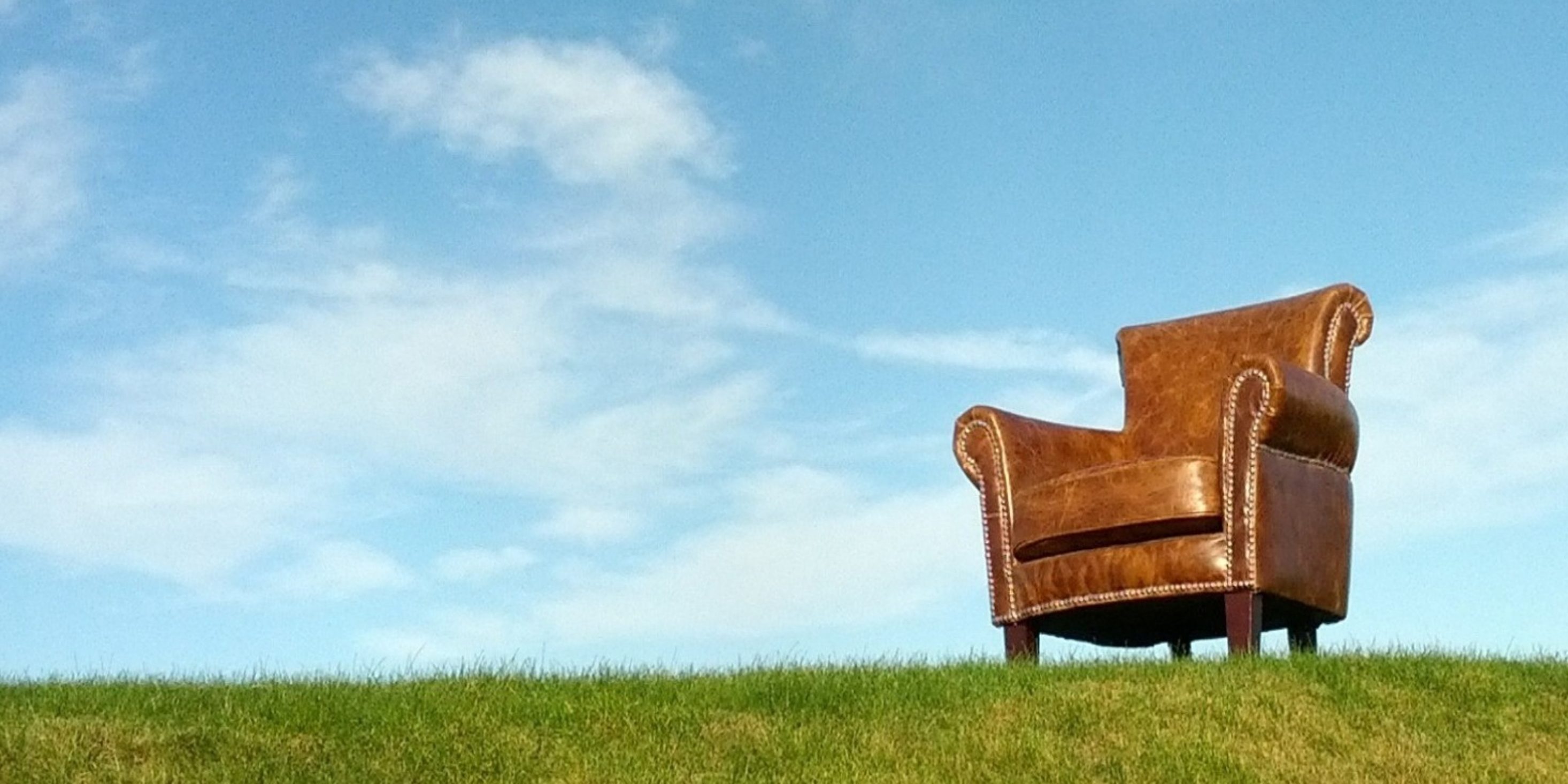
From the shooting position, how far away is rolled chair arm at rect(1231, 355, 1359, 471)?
319 inches

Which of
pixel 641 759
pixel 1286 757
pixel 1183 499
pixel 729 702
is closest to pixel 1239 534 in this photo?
pixel 1183 499

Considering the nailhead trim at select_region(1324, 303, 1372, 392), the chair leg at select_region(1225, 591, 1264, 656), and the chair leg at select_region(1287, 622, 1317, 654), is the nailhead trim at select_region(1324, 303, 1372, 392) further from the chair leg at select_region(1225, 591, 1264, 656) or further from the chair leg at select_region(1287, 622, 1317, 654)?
the chair leg at select_region(1225, 591, 1264, 656)

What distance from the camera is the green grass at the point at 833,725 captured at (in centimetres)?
615

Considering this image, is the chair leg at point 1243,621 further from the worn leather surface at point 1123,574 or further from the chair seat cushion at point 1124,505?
the chair seat cushion at point 1124,505

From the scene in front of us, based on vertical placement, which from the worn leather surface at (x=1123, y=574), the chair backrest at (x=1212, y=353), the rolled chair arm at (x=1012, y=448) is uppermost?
the chair backrest at (x=1212, y=353)

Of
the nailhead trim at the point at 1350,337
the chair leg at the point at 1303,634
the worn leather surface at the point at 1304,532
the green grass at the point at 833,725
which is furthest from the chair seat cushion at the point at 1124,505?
the nailhead trim at the point at 1350,337

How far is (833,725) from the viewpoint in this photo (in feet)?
22.0

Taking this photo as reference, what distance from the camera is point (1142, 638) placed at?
9109 millimetres

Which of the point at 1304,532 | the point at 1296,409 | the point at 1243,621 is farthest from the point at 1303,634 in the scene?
the point at 1296,409

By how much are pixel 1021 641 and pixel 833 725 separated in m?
2.13

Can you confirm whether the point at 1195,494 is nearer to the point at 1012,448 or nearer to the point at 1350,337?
the point at 1012,448

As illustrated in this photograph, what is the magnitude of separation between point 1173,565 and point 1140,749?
6.26 feet

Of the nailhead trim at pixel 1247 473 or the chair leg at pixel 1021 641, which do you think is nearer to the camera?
the nailhead trim at pixel 1247 473

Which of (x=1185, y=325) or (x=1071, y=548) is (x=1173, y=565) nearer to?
(x=1071, y=548)
